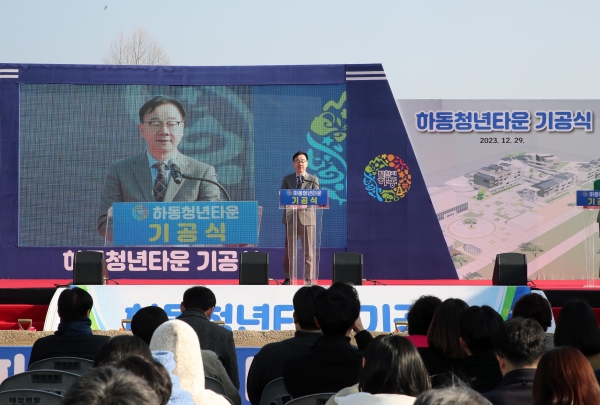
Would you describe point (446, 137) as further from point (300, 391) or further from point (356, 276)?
point (300, 391)

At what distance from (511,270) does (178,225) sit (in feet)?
14.2

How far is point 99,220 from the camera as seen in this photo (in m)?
9.80

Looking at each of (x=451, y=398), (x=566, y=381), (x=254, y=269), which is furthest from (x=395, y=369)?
(x=254, y=269)

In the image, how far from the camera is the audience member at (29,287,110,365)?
3.53 m

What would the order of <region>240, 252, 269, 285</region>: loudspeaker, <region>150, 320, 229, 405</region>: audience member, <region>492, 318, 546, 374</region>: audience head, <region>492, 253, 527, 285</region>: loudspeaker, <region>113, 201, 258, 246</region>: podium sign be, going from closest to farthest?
<region>150, 320, 229, 405</region>: audience member < <region>492, 318, 546, 374</region>: audience head < <region>492, 253, 527, 285</region>: loudspeaker < <region>240, 252, 269, 285</region>: loudspeaker < <region>113, 201, 258, 246</region>: podium sign

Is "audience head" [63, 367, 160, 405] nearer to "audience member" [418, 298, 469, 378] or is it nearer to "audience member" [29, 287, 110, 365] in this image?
"audience member" [418, 298, 469, 378]

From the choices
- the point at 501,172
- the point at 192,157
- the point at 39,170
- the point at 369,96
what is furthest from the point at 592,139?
the point at 39,170

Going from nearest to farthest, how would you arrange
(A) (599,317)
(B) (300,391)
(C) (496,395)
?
(C) (496,395), (B) (300,391), (A) (599,317)

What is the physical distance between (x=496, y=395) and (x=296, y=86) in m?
7.76

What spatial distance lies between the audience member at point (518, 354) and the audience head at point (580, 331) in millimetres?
381

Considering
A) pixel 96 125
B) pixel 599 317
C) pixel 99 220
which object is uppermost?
pixel 96 125

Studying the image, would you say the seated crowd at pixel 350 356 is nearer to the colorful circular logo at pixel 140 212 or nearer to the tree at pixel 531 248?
the colorful circular logo at pixel 140 212

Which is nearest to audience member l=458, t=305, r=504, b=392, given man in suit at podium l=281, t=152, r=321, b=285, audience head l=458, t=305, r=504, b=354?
audience head l=458, t=305, r=504, b=354

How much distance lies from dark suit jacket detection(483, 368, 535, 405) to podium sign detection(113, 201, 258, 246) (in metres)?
7.36
